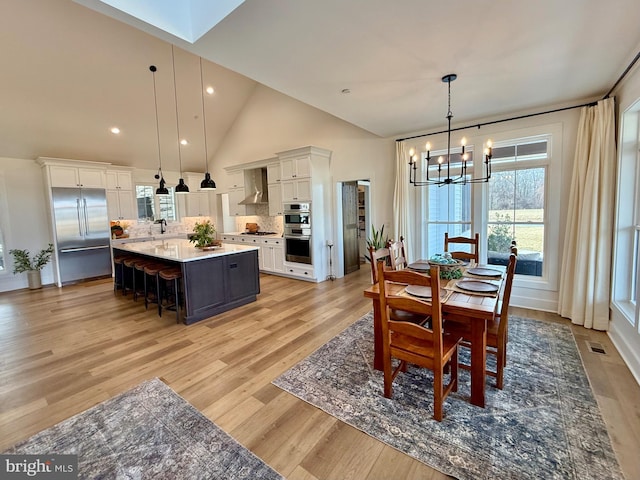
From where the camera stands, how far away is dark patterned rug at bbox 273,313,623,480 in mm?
1650

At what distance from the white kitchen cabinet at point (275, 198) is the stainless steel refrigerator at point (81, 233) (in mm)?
3954

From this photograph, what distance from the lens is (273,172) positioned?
21.3ft

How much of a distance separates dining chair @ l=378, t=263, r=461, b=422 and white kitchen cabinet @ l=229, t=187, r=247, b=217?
19.8 feet

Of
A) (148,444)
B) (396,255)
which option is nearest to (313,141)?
(396,255)

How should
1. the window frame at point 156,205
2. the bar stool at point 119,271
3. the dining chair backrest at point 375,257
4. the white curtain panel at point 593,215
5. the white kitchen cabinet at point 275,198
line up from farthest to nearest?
the window frame at point 156,205 → the white kitchen cabinet at point 275,198 → the bar stool at point 119,271 → the white curtain panel at point 593,215 → the dining chair backrest at point 375,257

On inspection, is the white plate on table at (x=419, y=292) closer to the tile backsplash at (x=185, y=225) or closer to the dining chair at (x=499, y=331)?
the dining chair at (x=499, y=331)

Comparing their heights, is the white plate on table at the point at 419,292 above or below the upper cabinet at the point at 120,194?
below

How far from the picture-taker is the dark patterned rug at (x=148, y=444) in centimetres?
167

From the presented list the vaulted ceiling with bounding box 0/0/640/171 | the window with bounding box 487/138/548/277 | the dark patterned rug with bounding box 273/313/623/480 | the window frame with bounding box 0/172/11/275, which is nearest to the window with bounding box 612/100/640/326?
the vaulted ceiling with bounding box 0/0/640/171

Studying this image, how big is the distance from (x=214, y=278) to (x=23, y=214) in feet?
17.2

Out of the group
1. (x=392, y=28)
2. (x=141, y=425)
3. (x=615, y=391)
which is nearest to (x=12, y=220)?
(x=141, y=425)

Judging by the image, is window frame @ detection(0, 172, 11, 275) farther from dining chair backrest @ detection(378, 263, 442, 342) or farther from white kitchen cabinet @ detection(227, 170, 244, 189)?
dining chair backrest @ detection(378, 263, 442, 342)

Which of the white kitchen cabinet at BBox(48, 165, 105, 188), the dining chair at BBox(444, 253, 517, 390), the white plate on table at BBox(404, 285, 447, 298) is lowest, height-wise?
the dining chair at BBox(444, 253, 517, 390)

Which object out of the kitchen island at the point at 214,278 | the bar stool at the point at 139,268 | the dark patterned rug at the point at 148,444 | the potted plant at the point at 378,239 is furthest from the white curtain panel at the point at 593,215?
the bar stool at the point at 139,268
